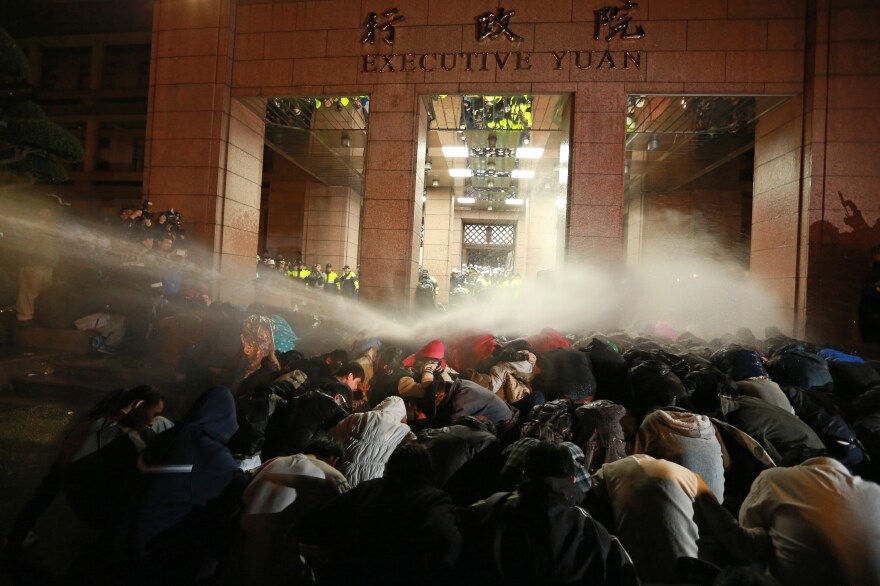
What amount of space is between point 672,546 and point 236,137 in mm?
11845

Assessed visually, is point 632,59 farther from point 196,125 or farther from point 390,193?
point 196,125

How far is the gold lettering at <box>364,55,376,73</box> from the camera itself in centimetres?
A: 992

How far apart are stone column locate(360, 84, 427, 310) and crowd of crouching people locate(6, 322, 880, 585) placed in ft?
18.6

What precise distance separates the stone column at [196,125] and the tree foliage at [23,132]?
5.01 m

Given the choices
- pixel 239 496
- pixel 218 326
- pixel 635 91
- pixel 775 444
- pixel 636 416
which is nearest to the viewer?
pixel 239 496

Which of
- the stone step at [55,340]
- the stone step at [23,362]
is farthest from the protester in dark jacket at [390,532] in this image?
the stone step at [55,340]

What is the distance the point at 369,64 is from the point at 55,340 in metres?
8.22

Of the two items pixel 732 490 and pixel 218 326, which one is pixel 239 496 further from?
pixel 218 326

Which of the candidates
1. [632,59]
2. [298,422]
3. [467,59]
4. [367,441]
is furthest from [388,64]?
[367,441]

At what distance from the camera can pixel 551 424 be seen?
3.77 m

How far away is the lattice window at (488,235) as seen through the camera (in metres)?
26.9

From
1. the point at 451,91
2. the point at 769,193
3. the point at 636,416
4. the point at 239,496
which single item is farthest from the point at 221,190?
the point at 769,193

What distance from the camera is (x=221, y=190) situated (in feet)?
34.2

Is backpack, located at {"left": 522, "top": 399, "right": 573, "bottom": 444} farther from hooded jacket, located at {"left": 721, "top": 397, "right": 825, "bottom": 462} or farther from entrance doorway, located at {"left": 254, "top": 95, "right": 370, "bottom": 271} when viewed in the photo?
entrance doorway, located at {"left": 254, "top": 95, "right": 370, "bottom": 271}
